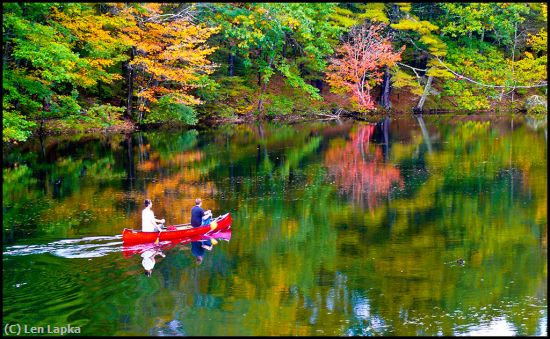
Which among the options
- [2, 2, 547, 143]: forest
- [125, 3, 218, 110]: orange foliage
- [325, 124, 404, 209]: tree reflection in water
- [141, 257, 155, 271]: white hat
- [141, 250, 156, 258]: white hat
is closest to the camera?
[141, 257, 155, 271]: white hat

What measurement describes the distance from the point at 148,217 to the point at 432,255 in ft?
22.7

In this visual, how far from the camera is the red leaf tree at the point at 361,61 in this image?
1950 inches

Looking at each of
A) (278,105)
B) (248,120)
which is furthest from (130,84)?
(278,105)

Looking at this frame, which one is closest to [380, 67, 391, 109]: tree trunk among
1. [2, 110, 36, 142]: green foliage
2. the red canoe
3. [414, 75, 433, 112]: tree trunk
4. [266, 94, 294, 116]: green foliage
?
[414, 75, 433, 112]: tree trunk

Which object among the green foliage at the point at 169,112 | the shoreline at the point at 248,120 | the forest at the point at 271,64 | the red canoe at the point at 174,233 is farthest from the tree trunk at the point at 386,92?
the red canoe at the point at 174,233

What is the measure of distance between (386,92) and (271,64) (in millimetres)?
8908

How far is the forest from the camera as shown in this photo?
125 ft

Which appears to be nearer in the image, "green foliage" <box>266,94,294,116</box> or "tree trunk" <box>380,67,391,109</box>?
"green foliage" <box>266,94,294,116</box>

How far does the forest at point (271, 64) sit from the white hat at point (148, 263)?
17483 millimetres

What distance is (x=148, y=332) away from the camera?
476 inches

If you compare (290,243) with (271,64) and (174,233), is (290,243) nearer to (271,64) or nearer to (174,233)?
(174,233)

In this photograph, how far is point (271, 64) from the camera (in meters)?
52.6

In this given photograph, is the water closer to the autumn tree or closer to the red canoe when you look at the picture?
the red canoe

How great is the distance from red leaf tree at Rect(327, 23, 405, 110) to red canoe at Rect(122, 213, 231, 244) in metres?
32.1
